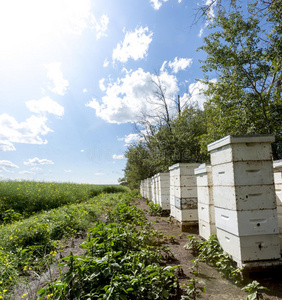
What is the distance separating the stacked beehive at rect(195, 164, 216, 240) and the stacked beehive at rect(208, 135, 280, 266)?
0.83 metres

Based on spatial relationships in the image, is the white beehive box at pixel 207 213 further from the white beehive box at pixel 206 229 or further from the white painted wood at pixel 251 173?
Answer: the white painted wood at pixel 251 173

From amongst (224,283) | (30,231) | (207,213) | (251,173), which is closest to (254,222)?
(251,173)

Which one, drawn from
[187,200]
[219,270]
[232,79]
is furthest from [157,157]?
[219,270]

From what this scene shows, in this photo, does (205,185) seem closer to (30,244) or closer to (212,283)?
(212,283)

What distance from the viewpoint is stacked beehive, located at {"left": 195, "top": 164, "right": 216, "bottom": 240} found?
12.6 ft

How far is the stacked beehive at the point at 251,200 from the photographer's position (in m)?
2.76

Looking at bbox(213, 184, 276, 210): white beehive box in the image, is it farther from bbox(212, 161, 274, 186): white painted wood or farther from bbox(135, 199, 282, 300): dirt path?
bbox(135, 199, 282, 300): dirt path

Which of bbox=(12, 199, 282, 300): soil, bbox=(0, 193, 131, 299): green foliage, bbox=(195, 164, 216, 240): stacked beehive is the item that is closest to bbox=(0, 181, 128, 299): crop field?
bbox=(0, 193, 131, 299): green foliage

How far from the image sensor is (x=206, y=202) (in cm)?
394

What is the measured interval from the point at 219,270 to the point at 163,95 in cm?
1833

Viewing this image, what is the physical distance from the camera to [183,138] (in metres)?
13.7

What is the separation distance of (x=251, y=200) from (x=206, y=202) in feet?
3.93

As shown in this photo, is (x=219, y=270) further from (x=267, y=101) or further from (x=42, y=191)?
(x=42, y=191)

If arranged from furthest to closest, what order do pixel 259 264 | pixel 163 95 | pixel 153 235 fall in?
pixel 163 95
pixel 153 235
pixel 259 264
